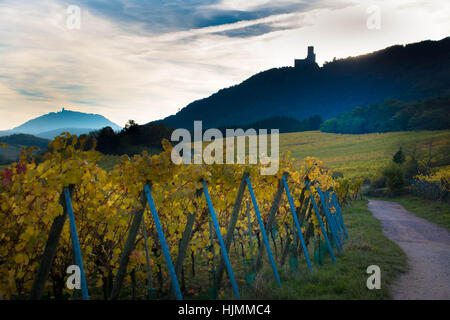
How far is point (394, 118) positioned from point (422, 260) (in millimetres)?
92879

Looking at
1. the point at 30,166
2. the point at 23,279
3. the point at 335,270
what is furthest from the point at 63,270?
the point at 335,270

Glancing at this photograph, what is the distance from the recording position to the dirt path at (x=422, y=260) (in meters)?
5.65

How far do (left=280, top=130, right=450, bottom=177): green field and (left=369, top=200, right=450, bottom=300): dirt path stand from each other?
2966 centimetres

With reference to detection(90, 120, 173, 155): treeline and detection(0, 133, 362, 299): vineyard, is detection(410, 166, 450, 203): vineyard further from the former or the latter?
detection(90, 120, 173, 155): treeline

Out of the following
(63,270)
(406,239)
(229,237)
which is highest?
(229,237)

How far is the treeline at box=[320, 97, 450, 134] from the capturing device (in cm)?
8000

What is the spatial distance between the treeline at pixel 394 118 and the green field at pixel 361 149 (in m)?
14.9

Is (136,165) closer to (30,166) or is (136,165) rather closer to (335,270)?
(30,166)

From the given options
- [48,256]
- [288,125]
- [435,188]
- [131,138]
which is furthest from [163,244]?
[288,125]

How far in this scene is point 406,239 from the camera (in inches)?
468

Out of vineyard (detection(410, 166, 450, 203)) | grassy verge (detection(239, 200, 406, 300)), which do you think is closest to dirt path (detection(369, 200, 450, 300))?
grassy verge (detection(239, 200, 406, 300))

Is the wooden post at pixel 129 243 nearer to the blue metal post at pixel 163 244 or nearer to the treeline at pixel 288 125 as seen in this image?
the blue metal post at pixel 163 244

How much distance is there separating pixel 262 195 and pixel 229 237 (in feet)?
7.79
